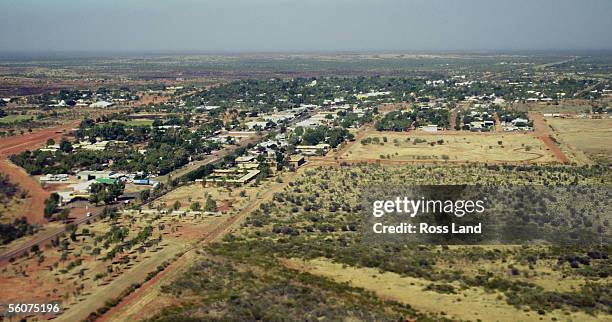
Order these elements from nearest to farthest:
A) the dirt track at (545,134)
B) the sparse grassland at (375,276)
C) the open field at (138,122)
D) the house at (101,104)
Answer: the sparse grassland at (375,276), the dirt track at (545,134), the open field at (138,122), the house at (101,104)

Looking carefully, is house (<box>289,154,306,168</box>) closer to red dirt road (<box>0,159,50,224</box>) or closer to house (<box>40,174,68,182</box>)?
house (<box>40,174,68,182</box>)

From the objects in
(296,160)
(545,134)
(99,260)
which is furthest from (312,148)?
(99,260)

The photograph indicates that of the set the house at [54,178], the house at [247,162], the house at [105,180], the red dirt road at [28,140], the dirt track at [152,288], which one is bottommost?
the red dirt road at [28,140]

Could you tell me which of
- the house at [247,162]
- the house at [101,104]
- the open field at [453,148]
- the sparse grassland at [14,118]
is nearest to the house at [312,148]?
the open field at [453,148]

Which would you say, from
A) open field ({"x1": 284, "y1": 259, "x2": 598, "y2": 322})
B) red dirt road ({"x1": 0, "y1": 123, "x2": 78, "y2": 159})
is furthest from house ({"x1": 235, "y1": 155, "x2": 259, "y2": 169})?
open field ({"x1": 284, "y1": 259, "x2": 598, "y2": 322})

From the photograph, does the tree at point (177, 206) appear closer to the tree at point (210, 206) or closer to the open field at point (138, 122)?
the tree at point (210, 206)

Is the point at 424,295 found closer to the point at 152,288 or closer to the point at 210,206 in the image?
the point at 152,288

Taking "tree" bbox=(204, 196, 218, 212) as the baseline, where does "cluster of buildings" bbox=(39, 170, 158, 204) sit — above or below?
below
